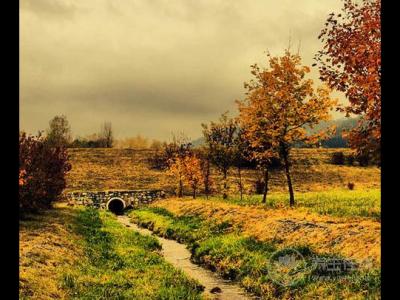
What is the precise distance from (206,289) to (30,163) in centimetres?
1736

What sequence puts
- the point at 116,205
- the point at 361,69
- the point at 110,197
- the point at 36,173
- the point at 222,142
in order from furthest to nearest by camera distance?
the point at 116,205
the point at 110,197
the point at 222,142
the point at 36,173
the point at 361,69

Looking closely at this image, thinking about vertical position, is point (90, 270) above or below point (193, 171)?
below

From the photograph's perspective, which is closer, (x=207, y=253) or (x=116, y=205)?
(x=207, y=253)

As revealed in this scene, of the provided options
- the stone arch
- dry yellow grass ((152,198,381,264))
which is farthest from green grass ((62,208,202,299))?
the stone arch

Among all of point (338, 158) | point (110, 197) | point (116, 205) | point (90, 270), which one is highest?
point (338, 158)

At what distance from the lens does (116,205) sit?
186 feet

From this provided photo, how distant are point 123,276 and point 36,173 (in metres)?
15.3

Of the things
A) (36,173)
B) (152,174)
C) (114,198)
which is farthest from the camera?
(152,174)

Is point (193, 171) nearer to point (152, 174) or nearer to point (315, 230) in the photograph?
point (152, 174)

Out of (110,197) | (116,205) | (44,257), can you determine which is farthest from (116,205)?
(44,257)

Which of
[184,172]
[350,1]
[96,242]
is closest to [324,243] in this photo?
[350,1]

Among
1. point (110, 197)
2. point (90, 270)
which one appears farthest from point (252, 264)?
point (110, 197)

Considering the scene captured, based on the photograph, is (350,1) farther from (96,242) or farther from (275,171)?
(275,171)

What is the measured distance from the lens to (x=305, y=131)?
94.0 feet
